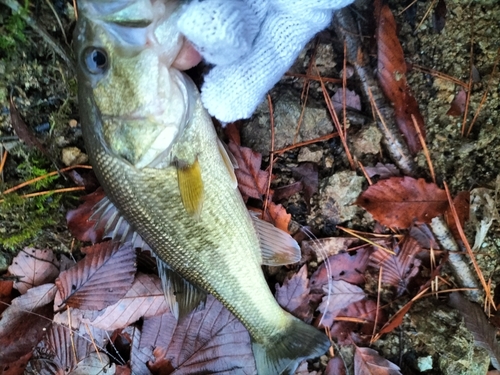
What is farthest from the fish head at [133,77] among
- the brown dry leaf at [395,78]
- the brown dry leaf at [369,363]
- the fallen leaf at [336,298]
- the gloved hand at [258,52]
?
the brown dry leaf at [369,363]

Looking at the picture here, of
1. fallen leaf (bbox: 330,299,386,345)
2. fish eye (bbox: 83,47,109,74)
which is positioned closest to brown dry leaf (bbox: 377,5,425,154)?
fallen leaf (bbox: 330,299,386,345)

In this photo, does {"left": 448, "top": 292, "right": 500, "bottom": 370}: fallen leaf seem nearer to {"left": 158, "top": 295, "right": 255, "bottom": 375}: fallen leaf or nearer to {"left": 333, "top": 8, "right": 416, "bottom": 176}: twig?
{"left": 333, "top": 8, "right": 416, "bottom": 176}: twig

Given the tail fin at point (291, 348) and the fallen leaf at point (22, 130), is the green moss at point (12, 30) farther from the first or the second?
the tail fin at point (291, 348)

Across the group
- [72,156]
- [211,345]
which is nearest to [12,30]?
[72,156]

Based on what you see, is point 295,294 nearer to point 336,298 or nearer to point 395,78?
point 336,298

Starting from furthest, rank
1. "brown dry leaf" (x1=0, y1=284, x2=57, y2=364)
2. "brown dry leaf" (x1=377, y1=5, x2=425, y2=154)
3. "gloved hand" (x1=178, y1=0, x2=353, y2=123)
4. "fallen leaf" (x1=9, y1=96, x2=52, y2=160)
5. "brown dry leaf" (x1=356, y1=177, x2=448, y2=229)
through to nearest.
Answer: "brown dry leaf" (x1=0, y1=284, x2=57, y2=364), "brown dry leaf" (x1=356, y1=177, x2=448, y2=229), "brown dry leaf" (x1=377, y1=5, x2=425, y2=154), "fallen leaf" (x1=9, y1=96, x2=52, y2=160), "gloved hand" (x1=178, y1=0, x2=353, y2=123)

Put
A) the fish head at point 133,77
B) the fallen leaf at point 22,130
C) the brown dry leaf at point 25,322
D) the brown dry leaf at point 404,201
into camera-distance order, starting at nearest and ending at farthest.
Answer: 1. the fish head at point 133,77
2. the fallen leaf at point 22,130
3. the brown dry leaf at point 404,201
4. the brown dry leaf at point 25,322
